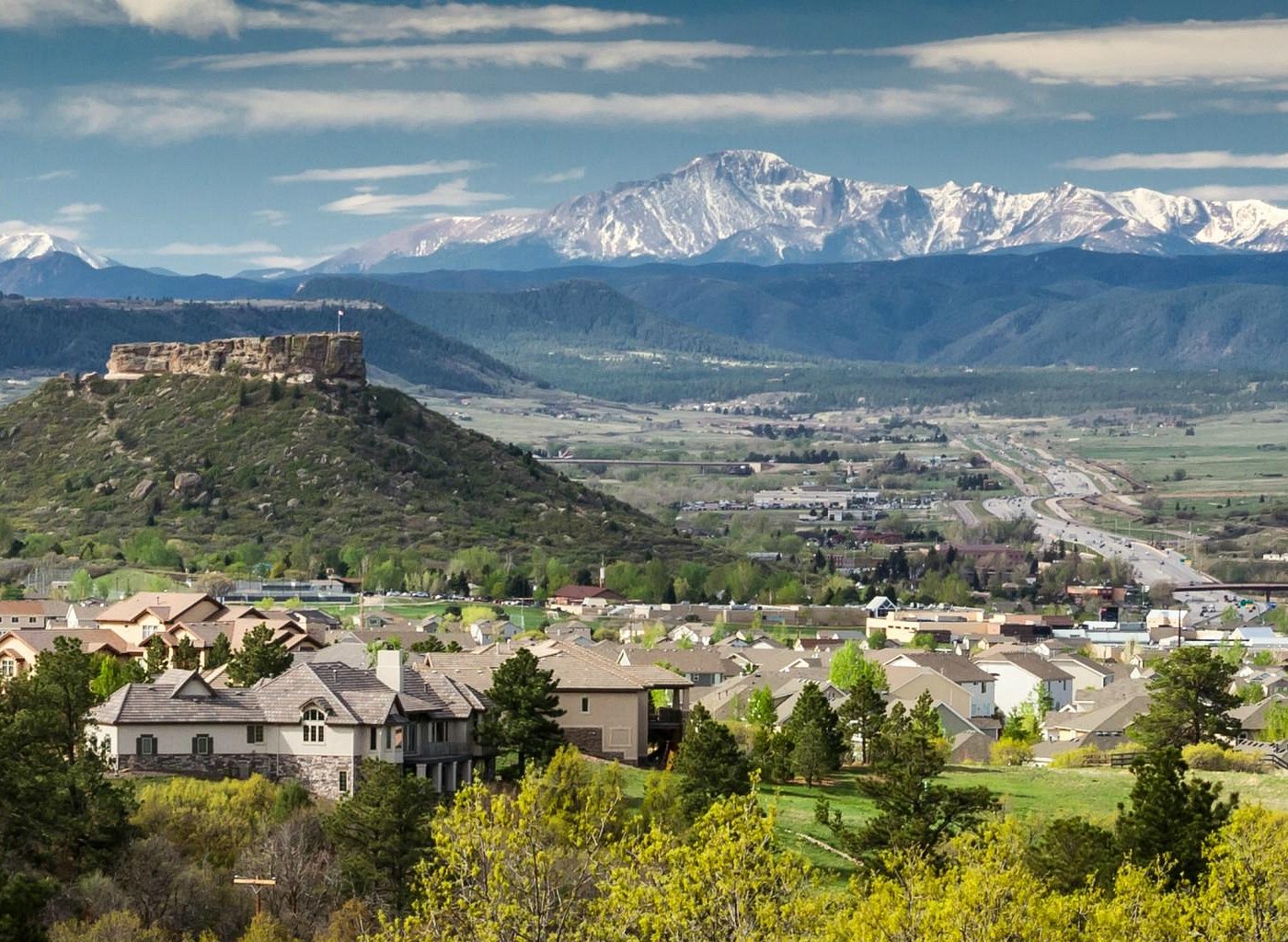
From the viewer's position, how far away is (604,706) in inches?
3265

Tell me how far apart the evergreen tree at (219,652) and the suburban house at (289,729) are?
1540 centimetres

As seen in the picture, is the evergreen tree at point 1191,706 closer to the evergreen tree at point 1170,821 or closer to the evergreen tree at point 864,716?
the evergreen tree at point 864,716

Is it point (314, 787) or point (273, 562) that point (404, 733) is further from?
point (273, 562)

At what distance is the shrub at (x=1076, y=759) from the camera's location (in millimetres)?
92500

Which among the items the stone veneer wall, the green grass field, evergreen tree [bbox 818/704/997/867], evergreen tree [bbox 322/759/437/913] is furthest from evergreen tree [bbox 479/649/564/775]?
evergreen tree [bbox 322/759/437/913]

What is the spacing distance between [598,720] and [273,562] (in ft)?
389

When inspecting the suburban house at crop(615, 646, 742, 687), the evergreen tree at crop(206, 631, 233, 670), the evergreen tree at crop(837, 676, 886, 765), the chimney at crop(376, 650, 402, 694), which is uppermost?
the chimney at crop(376, 650, 402, 694)

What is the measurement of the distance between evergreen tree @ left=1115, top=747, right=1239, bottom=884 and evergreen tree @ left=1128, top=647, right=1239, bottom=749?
1124 inches

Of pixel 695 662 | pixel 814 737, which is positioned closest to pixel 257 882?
pixel 814 737

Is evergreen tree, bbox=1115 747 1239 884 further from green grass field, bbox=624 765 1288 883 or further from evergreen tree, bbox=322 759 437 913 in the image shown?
evergreen tree, bbox=322 759 437 913

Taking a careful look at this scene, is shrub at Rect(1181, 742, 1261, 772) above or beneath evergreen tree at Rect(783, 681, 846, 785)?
beneath

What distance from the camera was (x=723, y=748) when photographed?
7250 cm

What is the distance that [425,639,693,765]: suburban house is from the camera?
8231 cm

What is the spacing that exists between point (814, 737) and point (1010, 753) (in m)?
20.7
